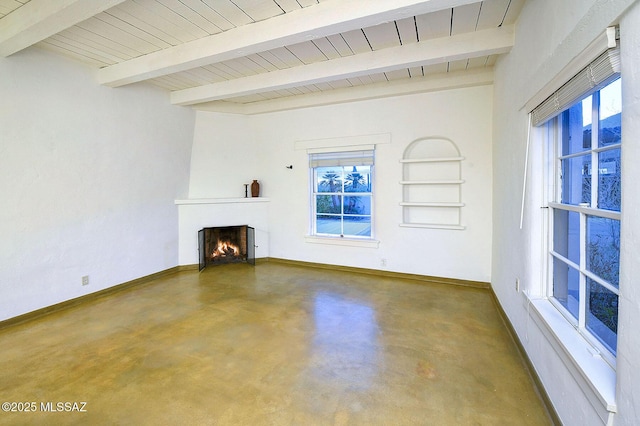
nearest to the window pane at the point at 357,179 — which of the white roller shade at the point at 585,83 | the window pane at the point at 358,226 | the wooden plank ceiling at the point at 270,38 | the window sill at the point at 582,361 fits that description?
the window pane at the point at 358,226

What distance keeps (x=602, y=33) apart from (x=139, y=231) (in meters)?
4.93

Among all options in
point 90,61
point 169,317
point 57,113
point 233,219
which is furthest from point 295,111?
point 169,317

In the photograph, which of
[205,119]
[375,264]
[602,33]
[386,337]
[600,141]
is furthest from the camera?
[205,119]

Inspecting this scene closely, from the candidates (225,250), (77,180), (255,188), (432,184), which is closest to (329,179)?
(255,188)

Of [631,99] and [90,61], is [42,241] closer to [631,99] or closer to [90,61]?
[90,61]

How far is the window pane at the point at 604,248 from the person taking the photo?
137cm

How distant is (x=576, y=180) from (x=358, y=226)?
10.6 feet

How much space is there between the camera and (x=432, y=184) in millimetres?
4285

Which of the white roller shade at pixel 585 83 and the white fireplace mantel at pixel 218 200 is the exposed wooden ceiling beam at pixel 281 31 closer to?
the white roller shade at pixel 585 83

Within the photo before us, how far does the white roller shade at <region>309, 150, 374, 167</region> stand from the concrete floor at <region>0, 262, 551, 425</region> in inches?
79.7

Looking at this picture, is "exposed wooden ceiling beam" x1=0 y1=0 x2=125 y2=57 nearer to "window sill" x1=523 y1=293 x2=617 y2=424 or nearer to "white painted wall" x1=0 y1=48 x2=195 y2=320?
"white painted wall" x1=0 y1=48 x2=195 y2=320

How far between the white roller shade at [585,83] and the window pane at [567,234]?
633mm

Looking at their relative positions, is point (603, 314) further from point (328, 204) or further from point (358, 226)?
point (328, 204)

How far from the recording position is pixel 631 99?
107 centimetres
